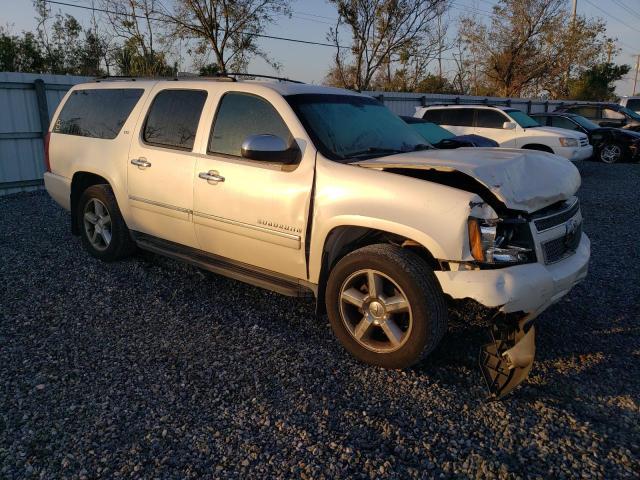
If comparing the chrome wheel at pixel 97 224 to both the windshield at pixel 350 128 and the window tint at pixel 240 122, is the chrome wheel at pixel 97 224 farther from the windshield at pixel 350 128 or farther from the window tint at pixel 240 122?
the windshield at pixel 350 128

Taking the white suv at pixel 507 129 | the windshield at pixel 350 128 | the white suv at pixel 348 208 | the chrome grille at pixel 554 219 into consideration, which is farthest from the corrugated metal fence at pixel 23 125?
the chrome grille at pixel 554 219

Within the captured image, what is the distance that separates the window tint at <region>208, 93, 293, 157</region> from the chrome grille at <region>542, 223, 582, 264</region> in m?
1.95

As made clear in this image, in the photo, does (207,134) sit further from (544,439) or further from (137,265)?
(544,439)

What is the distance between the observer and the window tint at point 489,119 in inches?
527

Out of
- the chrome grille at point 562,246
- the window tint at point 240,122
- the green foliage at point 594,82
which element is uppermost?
the green foliage at point 594,82

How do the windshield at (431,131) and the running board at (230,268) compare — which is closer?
the running board at (230,268)

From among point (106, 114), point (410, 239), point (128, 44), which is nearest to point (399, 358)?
point (410, 239)

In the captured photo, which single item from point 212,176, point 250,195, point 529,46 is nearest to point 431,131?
point 212,176

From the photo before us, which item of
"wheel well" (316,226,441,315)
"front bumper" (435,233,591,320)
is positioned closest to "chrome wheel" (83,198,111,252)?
"wheel well" (316,226,441,315)

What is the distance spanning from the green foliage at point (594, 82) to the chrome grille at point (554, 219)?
39841mm

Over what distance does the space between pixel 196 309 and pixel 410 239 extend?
6.71 feet

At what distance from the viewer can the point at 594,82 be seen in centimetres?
3850

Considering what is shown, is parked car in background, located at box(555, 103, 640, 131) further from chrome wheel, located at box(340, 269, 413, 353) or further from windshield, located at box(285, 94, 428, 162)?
chrome wheel, located at box(340, 269, 413, 353)

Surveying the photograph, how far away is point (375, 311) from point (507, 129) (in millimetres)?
11278
